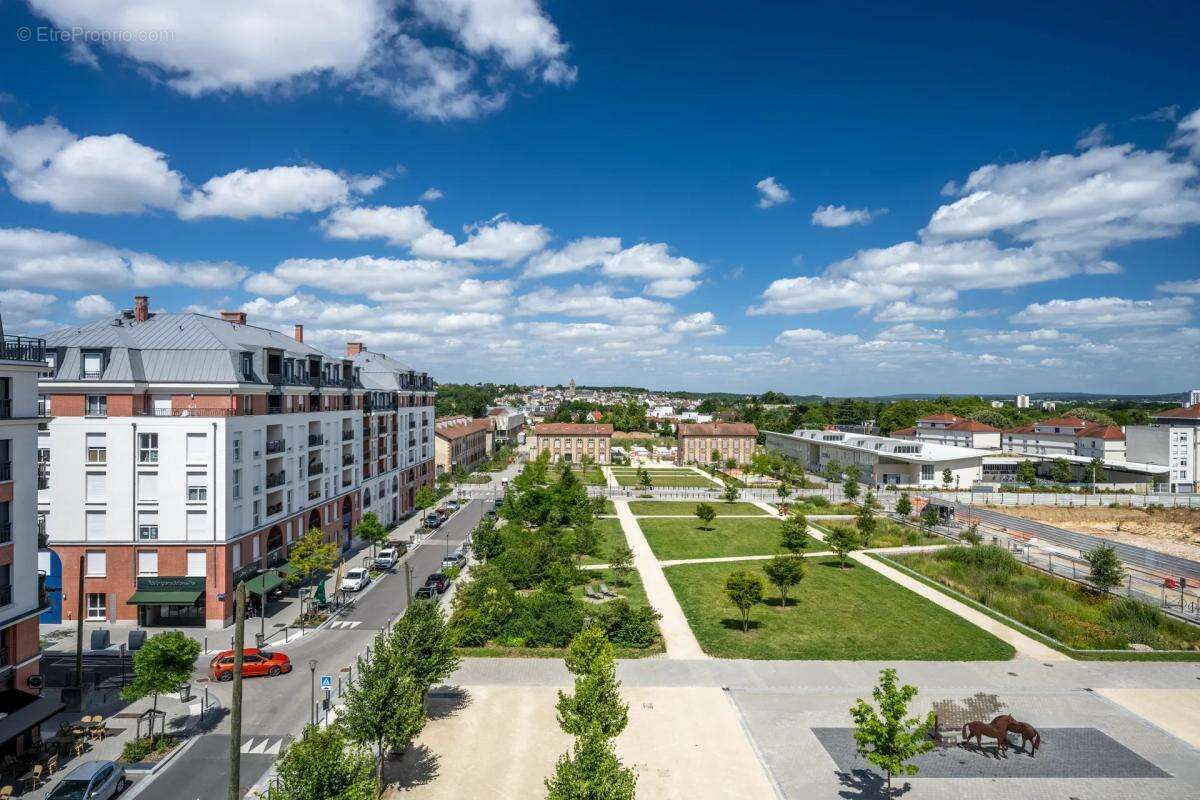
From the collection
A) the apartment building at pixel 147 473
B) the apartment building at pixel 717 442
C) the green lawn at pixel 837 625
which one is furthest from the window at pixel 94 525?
the apartment building at pixel 717 442

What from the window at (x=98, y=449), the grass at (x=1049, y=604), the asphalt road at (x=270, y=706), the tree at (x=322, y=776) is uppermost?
the window at (x=98, y=449)

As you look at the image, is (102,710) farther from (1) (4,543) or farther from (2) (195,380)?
(2) (195,380)

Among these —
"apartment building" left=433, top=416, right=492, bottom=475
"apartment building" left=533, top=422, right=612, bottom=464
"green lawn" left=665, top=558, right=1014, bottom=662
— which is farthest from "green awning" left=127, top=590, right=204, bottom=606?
"apartment building" left=533, top=422, right=612, bottom=464

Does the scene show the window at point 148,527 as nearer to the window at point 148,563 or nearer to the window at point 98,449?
the window at point 148,563

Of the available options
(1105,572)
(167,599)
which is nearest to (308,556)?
(167,599)

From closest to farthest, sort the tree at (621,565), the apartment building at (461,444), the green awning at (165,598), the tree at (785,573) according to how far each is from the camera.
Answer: the green awning at (165,598)
the tree at (785,573)
the tree at (621,565)
the apartment building at (461,444)

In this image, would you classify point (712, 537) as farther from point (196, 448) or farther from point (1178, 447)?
point (1178, 447)

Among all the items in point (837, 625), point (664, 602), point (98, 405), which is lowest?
point (837, 625)

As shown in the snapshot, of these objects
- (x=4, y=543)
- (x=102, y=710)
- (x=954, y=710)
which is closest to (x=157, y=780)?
(x=102, y=710)
